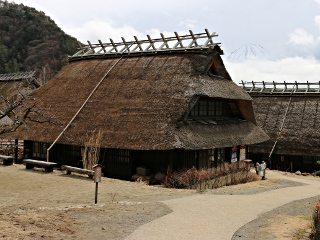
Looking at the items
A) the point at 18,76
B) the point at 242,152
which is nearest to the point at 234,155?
the point at 242,152

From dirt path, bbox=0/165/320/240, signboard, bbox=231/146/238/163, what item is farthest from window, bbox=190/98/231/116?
dirt path, bbox=0/165/320/240

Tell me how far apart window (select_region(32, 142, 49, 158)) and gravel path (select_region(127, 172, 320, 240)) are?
12.7 m

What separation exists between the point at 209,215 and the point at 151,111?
29.4 ft

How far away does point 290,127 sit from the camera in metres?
28.5

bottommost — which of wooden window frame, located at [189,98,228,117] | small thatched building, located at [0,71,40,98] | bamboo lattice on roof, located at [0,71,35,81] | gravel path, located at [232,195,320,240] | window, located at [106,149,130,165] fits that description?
gravel path, located at [232,195,320,240]

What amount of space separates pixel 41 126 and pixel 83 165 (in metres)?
4.34

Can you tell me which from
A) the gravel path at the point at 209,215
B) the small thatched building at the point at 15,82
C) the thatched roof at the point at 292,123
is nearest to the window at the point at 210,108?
the thatched roof at the point at 292,123

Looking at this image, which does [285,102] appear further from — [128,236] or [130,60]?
[128,236]

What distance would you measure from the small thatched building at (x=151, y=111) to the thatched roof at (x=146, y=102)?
2.2 inches

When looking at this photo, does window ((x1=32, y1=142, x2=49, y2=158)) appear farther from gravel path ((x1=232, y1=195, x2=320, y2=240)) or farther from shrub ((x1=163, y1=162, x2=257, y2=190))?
gravel path ((x1=232, y1=195, x2=320, y2=240))

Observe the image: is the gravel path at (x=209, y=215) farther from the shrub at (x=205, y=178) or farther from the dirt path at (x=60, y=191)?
the shrub at (x=205, y=178)

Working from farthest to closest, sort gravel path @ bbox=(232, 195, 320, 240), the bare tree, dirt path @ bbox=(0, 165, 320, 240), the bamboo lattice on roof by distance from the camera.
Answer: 1. the bamboo lattice on roof
2. the bare tree
3. gravel path @ bbox=(232, 195, 320, 240)
4. dirt path @ bbox=(0, 165, 320, 240)

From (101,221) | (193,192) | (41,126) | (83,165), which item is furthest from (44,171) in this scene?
(101,221)

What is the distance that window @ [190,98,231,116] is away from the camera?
20438mm
